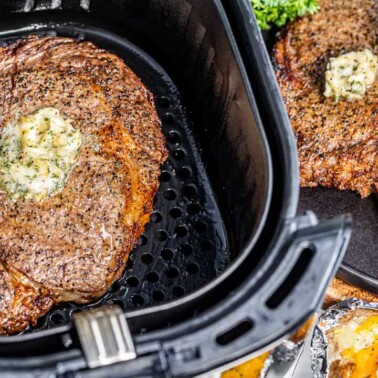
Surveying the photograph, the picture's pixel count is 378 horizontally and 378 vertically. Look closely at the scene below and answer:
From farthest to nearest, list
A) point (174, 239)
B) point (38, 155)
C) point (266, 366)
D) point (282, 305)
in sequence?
point (174, 239) < point (38, 155) < point (266, 366) < point (282, 305)

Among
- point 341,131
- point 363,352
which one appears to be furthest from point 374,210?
point 363,352

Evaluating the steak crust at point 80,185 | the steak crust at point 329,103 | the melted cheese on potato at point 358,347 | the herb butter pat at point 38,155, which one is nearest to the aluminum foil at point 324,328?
the melted cheese on potato at point 358,347

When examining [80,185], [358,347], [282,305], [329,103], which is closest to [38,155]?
[80,185]

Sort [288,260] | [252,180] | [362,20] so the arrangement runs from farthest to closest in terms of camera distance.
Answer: [362,20], [252,180], [288,260]

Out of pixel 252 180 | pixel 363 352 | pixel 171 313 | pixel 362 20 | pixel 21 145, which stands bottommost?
pixel 363 352

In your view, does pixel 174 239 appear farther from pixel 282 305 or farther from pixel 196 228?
pixel 282 305

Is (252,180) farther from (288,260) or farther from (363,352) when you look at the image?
(363,352)
